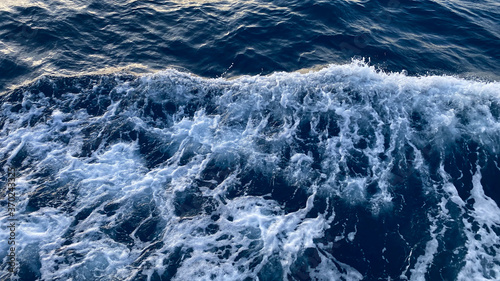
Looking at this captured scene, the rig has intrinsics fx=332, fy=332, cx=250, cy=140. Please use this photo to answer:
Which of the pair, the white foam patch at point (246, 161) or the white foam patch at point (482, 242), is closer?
the white foam patch at point (482, 242)

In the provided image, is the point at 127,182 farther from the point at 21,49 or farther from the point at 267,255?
the point at 21,49

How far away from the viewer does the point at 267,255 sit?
826 cm

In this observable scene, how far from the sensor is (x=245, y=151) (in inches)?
413

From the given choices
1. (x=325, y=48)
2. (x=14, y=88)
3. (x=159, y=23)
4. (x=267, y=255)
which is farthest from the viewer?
(x=159, y=23)

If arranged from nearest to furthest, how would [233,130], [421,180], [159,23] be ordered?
1. [421,180]
2. [233,130]
3. [159,23]

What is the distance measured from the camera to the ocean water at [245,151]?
830 centimetres

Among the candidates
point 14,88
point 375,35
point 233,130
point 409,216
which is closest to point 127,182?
point 233,130

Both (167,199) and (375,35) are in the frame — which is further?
(375,35)

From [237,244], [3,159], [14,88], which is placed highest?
[14,88]

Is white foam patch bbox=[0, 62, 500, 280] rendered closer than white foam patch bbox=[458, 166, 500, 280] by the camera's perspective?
No

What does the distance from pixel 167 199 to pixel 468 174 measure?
9.12 meters

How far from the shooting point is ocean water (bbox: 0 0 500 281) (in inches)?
327

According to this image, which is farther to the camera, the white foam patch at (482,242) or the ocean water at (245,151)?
the ocean water at (245,151)

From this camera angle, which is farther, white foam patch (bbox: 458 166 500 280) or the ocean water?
the ocean water
